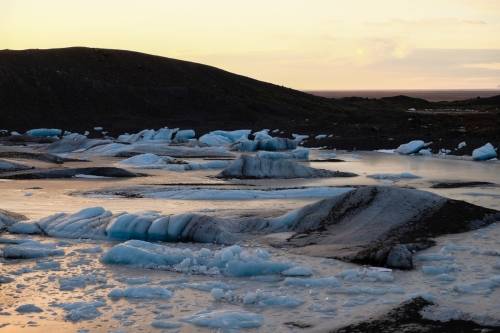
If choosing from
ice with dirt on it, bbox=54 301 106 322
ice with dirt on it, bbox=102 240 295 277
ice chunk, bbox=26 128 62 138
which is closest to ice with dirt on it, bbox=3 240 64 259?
ice with dirt on it, bbox=102 240 295 277

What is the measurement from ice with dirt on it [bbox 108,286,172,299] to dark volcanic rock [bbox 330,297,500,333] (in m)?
1.77

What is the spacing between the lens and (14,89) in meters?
49.2

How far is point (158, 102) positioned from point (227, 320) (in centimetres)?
4558

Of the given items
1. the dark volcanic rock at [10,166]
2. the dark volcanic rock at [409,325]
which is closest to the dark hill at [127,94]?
the dark volcanic rock at [10,166]

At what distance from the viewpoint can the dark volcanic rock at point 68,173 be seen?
18.7 meters

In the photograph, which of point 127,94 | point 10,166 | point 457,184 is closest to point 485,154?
point 457,184

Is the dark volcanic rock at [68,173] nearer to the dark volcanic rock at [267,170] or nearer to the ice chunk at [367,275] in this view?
the dark volcanic rock at [267,170]

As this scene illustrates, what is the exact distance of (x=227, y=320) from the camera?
19.5 feet

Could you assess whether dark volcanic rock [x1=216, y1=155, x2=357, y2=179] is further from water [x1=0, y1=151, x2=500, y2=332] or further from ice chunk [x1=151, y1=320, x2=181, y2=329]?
ice chunk [x1=151, y1=320, x2=181, y2=329]

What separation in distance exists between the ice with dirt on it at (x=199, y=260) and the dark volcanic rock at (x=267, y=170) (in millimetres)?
10822

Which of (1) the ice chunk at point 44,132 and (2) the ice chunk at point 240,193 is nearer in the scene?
(2) the ice chunk at point 240,193

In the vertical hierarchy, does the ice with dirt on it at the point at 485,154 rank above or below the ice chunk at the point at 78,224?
above

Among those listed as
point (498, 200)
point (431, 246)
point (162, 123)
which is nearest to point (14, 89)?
point (162, 123)

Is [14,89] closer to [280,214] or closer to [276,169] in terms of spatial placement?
[276,169]
